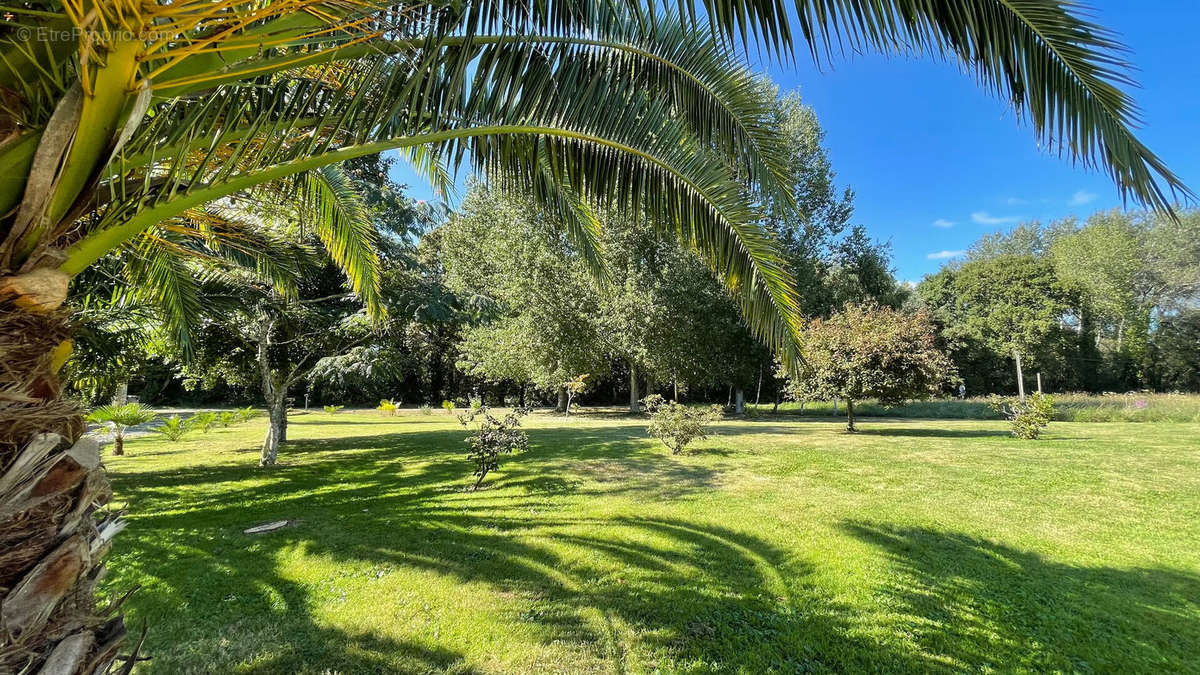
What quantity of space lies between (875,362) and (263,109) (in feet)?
45.2

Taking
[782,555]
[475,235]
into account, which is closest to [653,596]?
[782,555]

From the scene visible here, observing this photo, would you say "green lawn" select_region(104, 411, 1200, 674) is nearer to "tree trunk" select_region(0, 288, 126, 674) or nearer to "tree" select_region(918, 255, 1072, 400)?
"tree trunk" select_region(0, 288, 126, 674)

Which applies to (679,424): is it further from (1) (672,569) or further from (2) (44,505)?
(2) (44,505)

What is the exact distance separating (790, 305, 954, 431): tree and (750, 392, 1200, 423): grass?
335cm

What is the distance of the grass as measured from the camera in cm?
1728

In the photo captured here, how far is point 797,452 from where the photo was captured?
10.3 m

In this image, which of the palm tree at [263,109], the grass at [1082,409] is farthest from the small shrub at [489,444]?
the grass at [1082,409]

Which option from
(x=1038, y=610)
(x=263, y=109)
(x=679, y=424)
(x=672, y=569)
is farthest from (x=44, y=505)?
(x=679, y=424)

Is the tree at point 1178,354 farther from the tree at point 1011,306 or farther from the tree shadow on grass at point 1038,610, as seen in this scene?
the tree shadow on grass at point 1038,610

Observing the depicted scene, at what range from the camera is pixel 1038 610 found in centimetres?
362

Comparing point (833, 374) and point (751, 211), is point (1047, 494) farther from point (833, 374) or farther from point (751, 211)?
point (751, 211)

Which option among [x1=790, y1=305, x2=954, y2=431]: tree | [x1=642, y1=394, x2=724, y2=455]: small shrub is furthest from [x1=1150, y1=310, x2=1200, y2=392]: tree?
[x1=642, y1=394, x2=724, y2=455]: small shrub

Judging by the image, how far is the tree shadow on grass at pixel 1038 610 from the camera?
3064 mm

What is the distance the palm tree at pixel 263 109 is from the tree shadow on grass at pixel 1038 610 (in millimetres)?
3112
